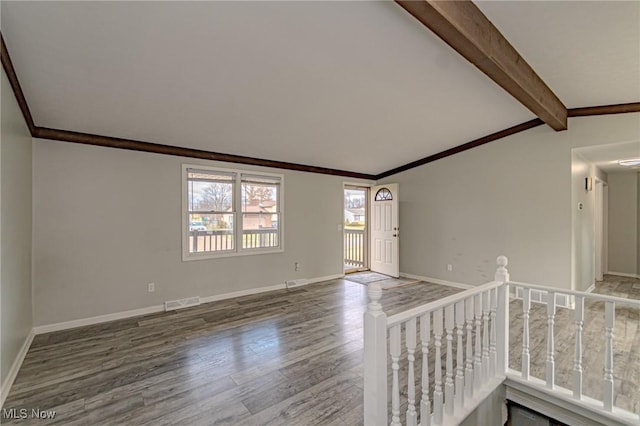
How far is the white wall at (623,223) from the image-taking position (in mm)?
6203

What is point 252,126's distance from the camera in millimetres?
3963

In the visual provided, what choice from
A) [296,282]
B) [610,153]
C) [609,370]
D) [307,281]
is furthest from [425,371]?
[610,153]

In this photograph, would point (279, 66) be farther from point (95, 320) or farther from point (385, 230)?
point (385, 230)

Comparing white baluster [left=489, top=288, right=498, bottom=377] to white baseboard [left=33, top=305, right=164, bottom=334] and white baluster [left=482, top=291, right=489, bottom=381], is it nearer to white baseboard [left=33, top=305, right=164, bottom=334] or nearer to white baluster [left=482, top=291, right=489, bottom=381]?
white baluster [left=482, top=291, right=489, bottom=381]

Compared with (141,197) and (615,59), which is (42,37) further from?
(615,59)

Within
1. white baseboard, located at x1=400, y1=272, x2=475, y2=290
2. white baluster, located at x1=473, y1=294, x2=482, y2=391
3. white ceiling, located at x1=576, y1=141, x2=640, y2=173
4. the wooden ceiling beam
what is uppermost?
the wooden ceiling beam

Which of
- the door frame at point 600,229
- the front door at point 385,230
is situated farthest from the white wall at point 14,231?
the door frame at point 600,229

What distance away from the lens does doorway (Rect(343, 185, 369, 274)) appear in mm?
7176

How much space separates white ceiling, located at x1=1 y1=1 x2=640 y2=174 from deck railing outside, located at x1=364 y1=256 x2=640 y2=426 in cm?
199

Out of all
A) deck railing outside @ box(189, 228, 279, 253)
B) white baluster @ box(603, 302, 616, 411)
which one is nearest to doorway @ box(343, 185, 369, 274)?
deck railing outside @ box(189, 228, 279, 253)

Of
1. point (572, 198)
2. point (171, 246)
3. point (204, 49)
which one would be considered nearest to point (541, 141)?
point (572, 198)

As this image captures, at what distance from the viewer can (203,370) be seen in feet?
8.54

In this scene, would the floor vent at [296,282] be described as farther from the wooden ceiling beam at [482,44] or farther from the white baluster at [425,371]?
the wooden ceiling beam at [482,44]

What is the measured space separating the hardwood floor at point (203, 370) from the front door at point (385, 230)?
2326 millimetres
